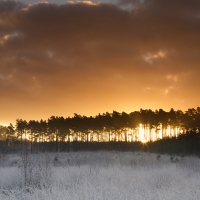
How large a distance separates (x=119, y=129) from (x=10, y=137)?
52.9 m

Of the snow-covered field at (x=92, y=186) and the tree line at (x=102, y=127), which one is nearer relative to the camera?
the snow-covered field at (x=92, y=186)

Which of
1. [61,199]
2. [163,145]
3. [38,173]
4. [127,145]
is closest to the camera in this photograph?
[61,199]

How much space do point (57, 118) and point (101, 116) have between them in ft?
57.3

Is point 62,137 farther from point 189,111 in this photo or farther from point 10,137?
point 189,111

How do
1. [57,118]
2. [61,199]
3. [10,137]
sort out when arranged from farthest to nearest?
[10,137] → [57,118] → [61,199]

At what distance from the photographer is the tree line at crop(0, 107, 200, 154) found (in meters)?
85.6

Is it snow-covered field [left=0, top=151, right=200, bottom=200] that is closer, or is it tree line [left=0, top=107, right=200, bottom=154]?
snow-covered field [left=0, top=151, right=200, bottom=200]

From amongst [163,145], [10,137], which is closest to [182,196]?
[163,145]

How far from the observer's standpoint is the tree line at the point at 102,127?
85625 mm

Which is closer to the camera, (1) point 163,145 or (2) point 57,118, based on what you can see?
(1) point 163,145

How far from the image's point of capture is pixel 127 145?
282 feet

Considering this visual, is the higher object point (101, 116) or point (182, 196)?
point (101, 116)

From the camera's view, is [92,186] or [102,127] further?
[102,127]

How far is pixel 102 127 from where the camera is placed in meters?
94.4
